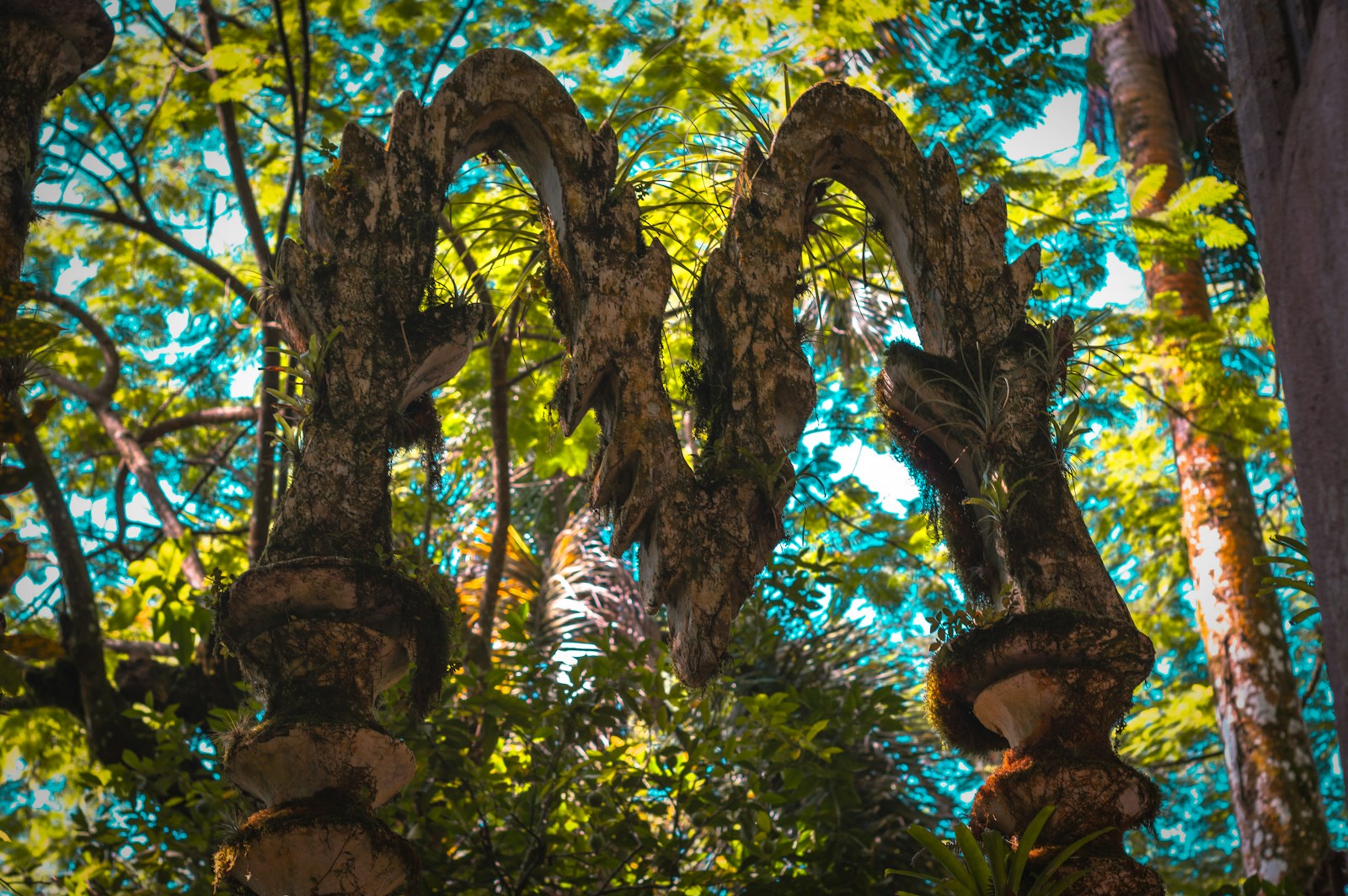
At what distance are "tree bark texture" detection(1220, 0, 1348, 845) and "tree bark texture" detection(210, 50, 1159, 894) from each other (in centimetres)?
123

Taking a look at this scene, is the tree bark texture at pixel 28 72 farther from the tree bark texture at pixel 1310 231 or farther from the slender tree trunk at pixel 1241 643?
the slender tree trunk at pixel 1241 643

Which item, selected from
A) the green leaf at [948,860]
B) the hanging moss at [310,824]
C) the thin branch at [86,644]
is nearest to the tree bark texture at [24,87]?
the hanging moss at [310,824]

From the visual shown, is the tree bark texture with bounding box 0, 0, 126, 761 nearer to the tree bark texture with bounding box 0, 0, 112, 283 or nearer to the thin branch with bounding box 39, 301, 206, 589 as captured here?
the tree bark texture with bounding box 0, 0, 112, 283

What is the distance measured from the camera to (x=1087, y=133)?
531 inches

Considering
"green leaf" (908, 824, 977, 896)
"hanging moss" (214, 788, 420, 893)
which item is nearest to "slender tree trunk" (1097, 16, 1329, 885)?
"green leaf" (908, 824, 977, 896)

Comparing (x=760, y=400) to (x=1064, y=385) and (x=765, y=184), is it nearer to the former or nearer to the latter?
(x=765, y=184)

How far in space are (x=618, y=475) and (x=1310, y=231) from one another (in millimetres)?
1631

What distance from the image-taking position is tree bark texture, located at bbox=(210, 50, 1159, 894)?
8.16 feet

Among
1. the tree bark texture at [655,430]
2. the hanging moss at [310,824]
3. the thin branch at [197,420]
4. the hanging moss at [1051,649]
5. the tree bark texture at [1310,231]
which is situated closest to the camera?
the tree bark texture at [1310,231]

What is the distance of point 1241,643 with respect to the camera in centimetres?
730

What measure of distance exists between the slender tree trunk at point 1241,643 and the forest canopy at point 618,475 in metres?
0.03

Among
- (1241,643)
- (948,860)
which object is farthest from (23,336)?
(1241,643)

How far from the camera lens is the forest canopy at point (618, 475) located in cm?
311

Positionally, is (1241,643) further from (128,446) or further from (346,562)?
(128,446)
